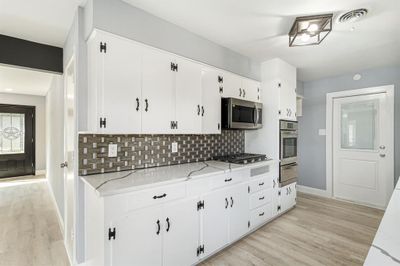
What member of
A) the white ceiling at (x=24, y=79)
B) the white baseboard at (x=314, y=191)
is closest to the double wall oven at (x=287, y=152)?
the white baseboard at (x=314, y=191)

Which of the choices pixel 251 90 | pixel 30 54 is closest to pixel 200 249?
pixel 251 90

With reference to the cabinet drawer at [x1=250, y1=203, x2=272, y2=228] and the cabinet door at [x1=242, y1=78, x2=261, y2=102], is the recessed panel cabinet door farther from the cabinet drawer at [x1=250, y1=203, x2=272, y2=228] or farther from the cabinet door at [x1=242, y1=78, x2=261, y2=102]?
the cabinet drawer at [x1=250, y1=203, x2=272, y2=228]

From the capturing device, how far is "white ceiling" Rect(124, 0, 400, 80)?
181 centimetres

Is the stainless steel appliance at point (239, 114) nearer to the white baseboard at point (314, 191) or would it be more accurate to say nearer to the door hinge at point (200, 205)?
the door hinge at point (200, 205)

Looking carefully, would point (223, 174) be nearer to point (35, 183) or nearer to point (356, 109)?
point (356, 109)

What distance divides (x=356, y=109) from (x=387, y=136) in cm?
67

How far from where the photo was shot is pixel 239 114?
2713mm

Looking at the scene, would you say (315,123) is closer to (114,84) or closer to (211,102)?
(211,102)

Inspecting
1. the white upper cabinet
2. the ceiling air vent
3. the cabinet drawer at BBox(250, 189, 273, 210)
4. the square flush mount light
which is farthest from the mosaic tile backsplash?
the ceiling air vent

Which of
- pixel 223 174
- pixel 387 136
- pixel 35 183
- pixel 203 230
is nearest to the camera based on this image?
pixel 203 230

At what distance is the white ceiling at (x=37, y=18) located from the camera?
1.78 meters

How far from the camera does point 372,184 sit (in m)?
3.62

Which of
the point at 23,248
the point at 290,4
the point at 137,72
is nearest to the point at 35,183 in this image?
the point at 23,248

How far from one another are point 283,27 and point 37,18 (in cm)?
250
